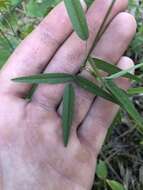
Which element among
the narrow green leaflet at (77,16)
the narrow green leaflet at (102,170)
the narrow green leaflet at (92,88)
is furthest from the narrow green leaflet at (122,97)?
the narrow green leaflet at (102,170)

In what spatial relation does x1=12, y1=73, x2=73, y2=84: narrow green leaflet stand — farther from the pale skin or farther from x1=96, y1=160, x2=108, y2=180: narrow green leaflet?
x1=96, y1=160, x2=108, y2=180: narrow green leaflet

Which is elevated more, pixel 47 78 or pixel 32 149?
pixel 47 78

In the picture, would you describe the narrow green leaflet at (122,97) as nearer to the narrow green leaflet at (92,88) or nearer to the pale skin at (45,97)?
the narrow green leaflet at (92,88)

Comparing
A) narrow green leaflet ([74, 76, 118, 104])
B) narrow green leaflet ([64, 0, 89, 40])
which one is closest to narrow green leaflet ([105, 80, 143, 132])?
narrow green leaflet ([74, 76, 118, 104])

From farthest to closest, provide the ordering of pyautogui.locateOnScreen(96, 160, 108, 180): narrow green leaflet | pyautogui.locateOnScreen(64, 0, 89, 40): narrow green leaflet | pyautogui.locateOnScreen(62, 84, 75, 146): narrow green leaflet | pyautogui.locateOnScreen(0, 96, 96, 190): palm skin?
pyautogui.locateOnScreen(96, 160, 108, 180): narrow green leaflet
pyautogui.locateOnScreen(0, 96, 96, 190): palm skin
pyautogui.locateOnScreen(62, 84, 75, 146): narrow green leaflet
pyautogui.locateOnScreen(64, 0, 89, 40): narrow green leaflet

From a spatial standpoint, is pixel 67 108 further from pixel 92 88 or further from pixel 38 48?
pixel 38 48

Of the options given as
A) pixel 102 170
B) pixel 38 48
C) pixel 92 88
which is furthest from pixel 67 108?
pixel 102 170

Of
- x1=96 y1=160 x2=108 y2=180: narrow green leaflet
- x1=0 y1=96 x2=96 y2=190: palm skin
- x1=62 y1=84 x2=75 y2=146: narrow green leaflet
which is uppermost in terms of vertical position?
x1=62 y1=84 x2=75 y2=146: narrow green leaflet
